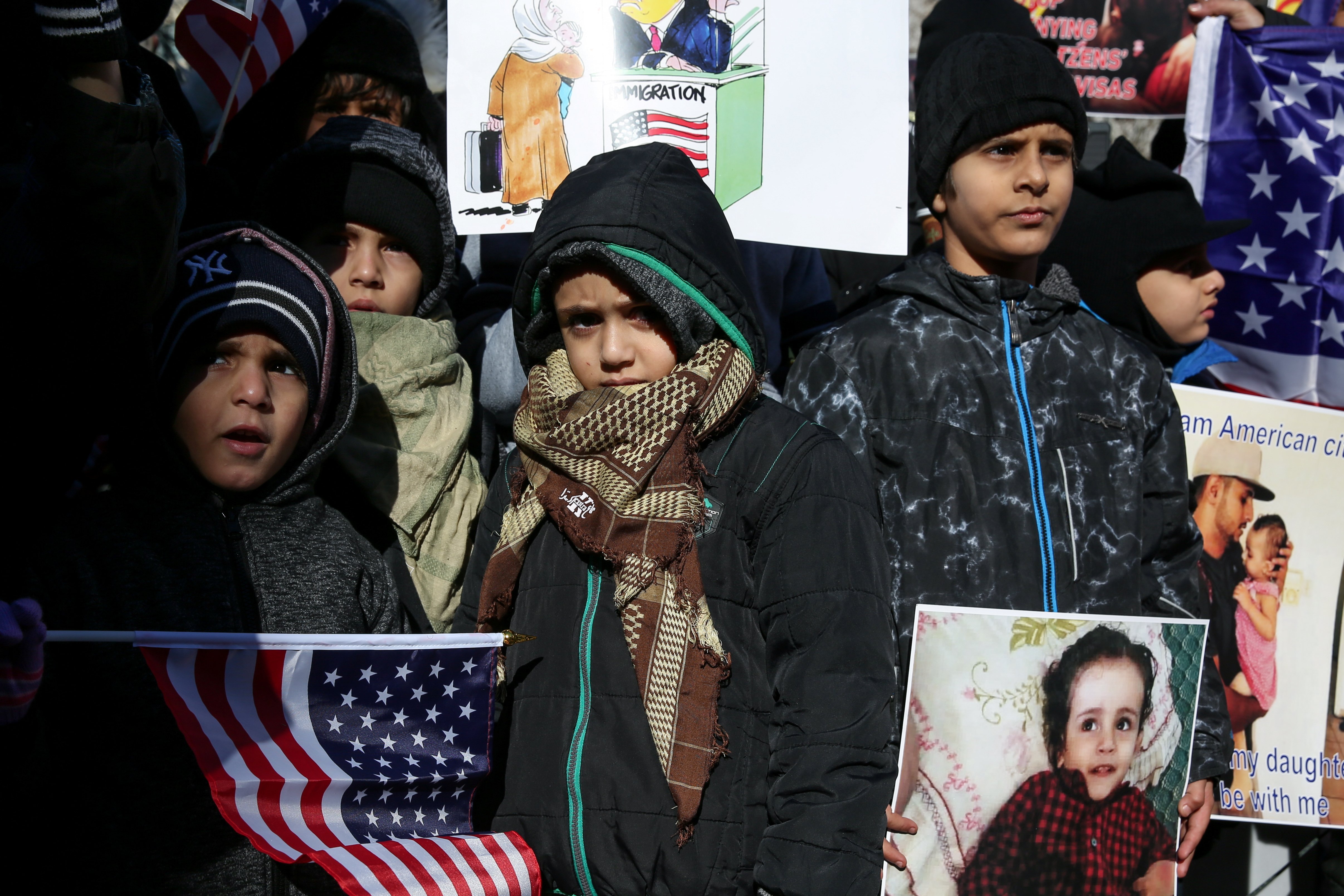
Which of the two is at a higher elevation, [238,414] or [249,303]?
[249,303]

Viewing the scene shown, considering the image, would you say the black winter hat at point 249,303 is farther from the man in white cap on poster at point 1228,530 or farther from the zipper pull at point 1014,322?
the man in white cap on poster at point 1228,530

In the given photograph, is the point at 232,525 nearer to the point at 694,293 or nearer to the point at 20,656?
the point at 20,656

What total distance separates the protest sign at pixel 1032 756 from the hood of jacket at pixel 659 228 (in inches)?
31.3

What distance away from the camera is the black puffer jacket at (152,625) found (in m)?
2.18

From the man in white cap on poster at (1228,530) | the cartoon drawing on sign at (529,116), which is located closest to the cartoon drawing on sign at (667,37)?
the cartoon drawing on sign at (529,116)

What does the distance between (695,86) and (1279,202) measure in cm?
262

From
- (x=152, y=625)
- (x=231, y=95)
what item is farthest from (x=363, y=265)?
(x=152, y=625)

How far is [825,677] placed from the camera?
218cm

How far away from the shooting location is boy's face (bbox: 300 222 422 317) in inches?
126

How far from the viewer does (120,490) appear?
244cm

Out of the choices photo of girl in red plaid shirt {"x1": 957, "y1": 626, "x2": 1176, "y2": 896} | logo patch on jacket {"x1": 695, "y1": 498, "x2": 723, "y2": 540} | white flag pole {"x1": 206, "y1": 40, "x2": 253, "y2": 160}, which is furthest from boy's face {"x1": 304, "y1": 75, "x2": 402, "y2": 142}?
photo of girl in red plaid shirt {"x1": 957, "y1": 626, "x2": 1176, "y2": 896}

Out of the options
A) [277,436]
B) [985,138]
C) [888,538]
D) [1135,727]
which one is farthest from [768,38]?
[1135,727]

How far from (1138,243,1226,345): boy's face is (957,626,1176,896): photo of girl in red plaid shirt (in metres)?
1.80

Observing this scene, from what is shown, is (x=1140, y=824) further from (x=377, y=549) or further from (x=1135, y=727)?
(x=377, y=549)
